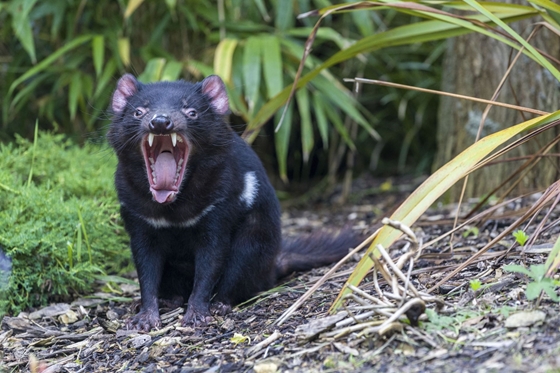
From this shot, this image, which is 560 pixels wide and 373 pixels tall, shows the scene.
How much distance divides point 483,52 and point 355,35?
2.02 m

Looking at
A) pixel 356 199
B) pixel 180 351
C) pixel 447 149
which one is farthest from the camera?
pixel 356 199

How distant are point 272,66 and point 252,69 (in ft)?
0.42

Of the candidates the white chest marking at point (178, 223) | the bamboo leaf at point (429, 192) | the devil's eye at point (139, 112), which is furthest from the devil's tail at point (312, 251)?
the bamboo leaf at point (429, 192)

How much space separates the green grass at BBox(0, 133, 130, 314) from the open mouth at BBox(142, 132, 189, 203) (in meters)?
0.51

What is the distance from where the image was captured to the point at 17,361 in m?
2.70

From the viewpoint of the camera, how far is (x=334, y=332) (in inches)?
89.5

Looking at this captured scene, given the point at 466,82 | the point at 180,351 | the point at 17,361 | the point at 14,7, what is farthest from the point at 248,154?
the point at 14,7

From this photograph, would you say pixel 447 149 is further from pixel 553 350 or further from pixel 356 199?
pixel 553 350

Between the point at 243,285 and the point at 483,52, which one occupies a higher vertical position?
the point at 483,52

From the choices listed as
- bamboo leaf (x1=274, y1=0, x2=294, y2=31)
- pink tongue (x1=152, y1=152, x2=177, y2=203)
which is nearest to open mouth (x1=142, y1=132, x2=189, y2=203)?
pink tongue (x1=152, y1=152, x2=177, y2=203)

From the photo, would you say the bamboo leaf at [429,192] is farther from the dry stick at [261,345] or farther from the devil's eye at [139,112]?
the devil's eye at [139,112]

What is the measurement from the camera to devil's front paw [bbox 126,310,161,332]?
9.37ft

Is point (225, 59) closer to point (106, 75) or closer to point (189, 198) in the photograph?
point (106, 75)

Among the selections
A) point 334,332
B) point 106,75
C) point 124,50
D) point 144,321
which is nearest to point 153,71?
point 124,50
